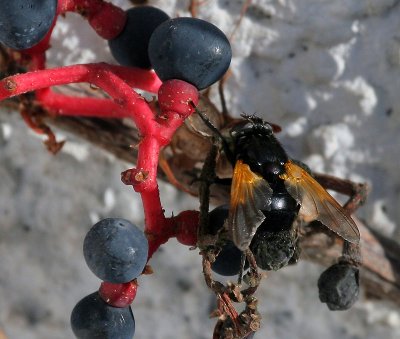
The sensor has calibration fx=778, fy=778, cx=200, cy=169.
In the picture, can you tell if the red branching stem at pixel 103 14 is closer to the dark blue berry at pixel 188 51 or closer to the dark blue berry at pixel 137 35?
the dark blue berry at pixel 137 35

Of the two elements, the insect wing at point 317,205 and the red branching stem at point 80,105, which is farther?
the red branching stem at point 80,105

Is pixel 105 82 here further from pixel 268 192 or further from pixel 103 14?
pixel 268 192

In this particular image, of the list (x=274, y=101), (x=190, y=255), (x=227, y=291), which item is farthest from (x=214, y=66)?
(x=190, y=255)

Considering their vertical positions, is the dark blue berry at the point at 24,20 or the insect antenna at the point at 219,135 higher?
the dark blue berry at the point at 24,20

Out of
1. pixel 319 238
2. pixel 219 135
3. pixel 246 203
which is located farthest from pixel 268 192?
pixel 319 238

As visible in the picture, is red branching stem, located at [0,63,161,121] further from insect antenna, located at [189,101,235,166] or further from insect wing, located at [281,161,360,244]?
insect wing, located at [281,161,360,244]

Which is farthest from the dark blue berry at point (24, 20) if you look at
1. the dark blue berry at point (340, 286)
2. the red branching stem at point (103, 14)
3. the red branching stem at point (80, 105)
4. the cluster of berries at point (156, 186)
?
the dark blue berry at point (340, 286)
